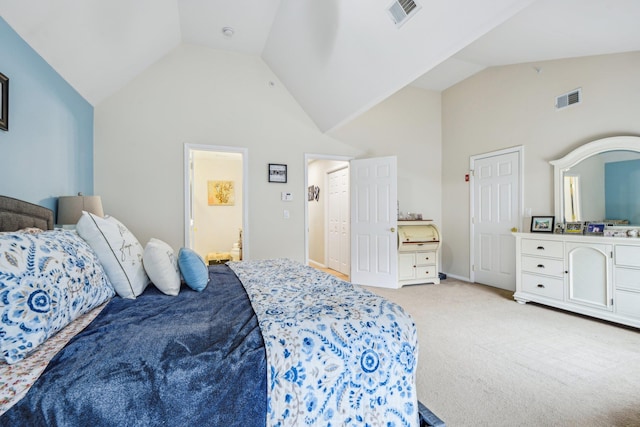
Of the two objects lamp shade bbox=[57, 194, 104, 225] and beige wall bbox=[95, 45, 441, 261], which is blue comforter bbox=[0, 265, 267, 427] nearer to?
lamp shade bbox=[57, 194, 104, 225]

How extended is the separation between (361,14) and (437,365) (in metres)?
2.94

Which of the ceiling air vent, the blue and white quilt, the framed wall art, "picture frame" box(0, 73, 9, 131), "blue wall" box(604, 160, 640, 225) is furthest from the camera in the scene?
the framed wall art

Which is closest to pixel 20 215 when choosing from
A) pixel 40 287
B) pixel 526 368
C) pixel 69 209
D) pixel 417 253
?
pixel 69 209

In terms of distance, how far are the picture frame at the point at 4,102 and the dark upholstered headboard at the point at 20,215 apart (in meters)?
0.52

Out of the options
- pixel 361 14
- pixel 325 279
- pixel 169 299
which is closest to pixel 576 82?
pixel 361 14

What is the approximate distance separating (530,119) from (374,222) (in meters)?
2.52

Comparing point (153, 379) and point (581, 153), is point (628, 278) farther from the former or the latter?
point (153, 379)

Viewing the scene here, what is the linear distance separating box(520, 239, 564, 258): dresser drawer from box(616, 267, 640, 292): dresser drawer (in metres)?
0.48

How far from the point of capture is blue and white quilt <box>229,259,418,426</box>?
929 millimetres

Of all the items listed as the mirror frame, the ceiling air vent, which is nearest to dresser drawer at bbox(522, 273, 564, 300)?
the mirror frame

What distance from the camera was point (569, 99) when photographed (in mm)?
3430

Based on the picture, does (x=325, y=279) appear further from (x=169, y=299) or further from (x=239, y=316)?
(x=169, y=299)

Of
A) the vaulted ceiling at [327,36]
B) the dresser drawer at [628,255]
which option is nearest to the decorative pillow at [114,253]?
the vaulted ceiling at [327,36]

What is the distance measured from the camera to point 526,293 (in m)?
3.45
